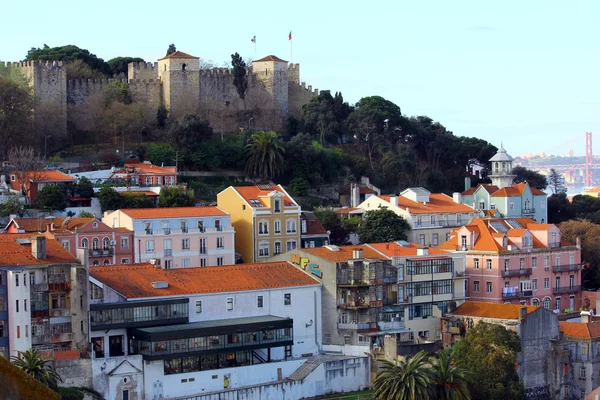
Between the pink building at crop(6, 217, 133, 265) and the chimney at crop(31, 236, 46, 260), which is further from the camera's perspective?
the pink building at crop(6, 217, 133, 265)

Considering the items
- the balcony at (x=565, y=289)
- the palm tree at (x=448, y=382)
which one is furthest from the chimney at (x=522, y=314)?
the balcony at (x=565, y=289)

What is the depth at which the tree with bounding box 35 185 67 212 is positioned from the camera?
5878cm

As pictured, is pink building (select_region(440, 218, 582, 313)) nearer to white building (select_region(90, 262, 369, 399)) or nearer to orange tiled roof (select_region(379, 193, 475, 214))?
orange tiled roof (select_region(379, 193, 475, 214))

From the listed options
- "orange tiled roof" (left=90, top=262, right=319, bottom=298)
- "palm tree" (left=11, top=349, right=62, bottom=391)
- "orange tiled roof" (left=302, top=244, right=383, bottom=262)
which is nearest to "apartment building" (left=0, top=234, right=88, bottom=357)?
"orange tiled roof" (left=90, top=262, right=319, bottom=298)

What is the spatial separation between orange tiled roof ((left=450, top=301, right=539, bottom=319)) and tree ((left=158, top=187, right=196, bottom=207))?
1950 centimetres

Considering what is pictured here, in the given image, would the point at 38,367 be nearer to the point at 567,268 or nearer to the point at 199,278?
the point at 199,278

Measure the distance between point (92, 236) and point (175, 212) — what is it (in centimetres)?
501

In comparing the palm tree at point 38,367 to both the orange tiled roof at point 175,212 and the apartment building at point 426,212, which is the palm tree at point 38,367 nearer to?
the orange tiled roof at point 175,212

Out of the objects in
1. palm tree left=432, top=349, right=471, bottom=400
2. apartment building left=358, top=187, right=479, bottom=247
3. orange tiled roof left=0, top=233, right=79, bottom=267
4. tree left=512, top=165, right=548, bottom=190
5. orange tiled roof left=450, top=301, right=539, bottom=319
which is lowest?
palm tree left=432, top=349, right=471, bottom=400

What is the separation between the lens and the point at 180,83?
7612cm

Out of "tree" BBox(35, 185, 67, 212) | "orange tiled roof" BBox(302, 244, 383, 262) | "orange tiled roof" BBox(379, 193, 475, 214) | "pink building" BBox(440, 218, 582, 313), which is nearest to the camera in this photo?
"orange tiled roof" BBox(302, 244, 383, 262)

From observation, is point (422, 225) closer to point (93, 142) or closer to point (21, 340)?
point (93, 142)

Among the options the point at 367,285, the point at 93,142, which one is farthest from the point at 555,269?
the point at 93,142

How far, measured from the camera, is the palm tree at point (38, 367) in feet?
103
